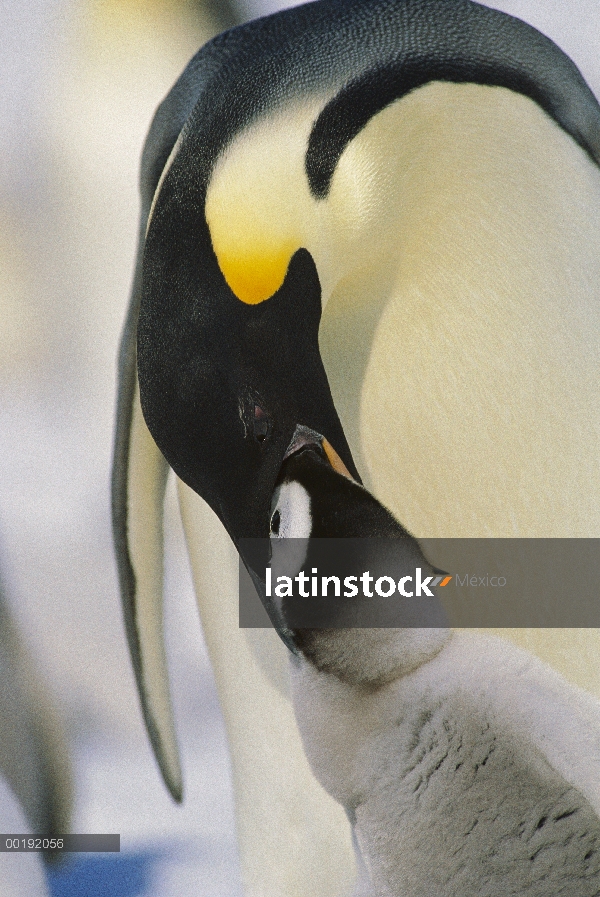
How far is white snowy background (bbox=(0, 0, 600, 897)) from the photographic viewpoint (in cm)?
108

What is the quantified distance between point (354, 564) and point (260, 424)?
22cm

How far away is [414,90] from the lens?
2.61 feet

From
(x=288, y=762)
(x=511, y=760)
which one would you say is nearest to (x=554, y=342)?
(x=511, y=760)

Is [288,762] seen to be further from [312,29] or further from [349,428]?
[312,29]

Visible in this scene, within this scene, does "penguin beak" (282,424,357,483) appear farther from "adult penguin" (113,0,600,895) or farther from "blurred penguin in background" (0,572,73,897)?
"blurred penguin in background" (0,572,73,897)

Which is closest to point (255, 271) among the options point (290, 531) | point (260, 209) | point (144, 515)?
point (260, 209)

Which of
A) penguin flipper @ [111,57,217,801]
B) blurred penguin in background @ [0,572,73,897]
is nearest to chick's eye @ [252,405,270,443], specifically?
penguin flipper @ [111,57,217,801]

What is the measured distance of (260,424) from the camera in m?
0.74

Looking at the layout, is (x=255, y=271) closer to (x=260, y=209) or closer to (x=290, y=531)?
(x=260, y=209)

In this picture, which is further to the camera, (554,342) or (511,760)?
(554,342)

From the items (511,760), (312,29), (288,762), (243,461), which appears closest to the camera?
(511,760)

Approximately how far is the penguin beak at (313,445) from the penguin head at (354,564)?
0.09 meters

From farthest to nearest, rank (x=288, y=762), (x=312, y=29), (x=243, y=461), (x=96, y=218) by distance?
(x=96, y=218)
(x=288, y=762)
(x=312, y=29)
(x=243, y=461)

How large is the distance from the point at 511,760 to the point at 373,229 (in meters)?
0.47
